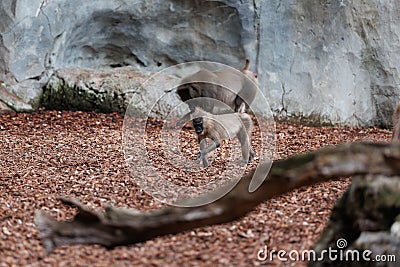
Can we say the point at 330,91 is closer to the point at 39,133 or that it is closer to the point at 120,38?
the point at 120,38

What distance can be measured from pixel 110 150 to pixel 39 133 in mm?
1398

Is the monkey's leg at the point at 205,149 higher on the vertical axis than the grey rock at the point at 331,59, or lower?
lower

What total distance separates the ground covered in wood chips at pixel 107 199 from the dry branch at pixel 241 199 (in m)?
0.52

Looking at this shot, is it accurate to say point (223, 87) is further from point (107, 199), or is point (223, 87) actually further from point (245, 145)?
point (107, 199)

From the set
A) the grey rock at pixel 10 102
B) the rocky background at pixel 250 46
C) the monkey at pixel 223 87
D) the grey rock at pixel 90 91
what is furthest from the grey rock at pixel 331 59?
the grey rock at pixel 10 102

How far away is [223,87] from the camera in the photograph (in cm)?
647

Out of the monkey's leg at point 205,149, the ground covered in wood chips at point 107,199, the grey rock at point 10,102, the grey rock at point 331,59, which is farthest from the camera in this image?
the grey rock at point 10,102

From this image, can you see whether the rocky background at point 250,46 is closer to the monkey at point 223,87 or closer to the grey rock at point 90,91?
the grey rock at point 90,91

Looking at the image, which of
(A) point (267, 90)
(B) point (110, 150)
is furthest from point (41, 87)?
(A) point (267, 90)

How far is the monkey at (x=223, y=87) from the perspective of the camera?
257 inches

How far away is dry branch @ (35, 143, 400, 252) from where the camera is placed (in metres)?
2.73

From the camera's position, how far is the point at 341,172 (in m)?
2.73

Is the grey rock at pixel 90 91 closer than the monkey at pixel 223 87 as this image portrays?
No

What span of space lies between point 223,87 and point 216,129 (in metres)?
0.68
